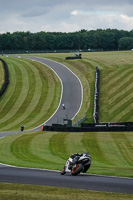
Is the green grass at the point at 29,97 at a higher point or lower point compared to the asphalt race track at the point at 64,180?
lower

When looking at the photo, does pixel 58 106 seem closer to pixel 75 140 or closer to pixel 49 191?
pixel 75 140

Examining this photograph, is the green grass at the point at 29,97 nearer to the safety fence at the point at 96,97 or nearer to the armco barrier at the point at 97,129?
the safety fence at the point at 96,97

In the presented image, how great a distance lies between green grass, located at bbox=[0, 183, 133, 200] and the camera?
16766mm

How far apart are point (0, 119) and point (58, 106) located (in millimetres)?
10940

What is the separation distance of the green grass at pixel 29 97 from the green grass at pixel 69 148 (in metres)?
22.4

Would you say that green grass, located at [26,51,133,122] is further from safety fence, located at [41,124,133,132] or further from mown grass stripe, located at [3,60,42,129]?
safety fence, located at [41,124,133,132]

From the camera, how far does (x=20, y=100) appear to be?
289 ft

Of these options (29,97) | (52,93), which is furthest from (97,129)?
(52,93)

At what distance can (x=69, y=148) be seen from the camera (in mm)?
41094

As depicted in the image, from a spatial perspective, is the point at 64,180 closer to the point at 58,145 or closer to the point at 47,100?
the point at 58,145

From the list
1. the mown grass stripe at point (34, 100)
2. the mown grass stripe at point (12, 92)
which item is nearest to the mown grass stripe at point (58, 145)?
the mown grass stripe at point (34, 100)

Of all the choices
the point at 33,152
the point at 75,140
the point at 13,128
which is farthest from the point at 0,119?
the point at 33,152

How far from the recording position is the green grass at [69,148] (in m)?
33.5

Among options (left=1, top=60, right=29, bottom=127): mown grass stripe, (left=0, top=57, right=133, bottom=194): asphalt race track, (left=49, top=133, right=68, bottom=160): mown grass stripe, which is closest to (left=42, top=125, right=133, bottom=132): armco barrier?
(left=49, top=133, right=68, bottom=160): mown grass stripe
